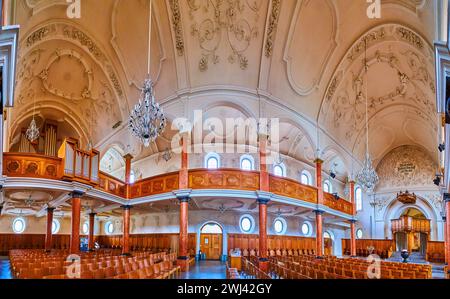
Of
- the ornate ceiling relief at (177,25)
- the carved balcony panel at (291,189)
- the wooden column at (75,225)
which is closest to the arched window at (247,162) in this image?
the carved balcony panel at (291,189)

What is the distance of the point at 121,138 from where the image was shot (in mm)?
22734

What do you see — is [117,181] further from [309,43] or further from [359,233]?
[359,233]

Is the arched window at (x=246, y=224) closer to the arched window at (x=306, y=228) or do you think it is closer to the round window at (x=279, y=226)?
the round window at (x=279, y=226)

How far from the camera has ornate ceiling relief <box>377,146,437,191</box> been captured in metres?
31.0

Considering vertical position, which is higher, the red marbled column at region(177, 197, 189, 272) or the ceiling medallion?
the ceiling medallion

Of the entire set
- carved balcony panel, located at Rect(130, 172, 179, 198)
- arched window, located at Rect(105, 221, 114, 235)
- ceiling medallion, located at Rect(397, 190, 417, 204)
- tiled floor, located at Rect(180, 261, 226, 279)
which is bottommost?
tiled floor, located at Rect(180, 261, 226, 279)

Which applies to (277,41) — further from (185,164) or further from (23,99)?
(23,99)

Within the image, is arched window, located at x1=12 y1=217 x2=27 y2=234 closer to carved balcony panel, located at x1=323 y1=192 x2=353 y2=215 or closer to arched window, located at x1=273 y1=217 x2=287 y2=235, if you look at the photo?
arched window, located at x1=273 y1=217 x2=287 y2=235

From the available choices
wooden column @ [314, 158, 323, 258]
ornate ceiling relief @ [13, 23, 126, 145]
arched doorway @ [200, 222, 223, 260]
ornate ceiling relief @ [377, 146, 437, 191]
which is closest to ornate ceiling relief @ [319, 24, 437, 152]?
wooden column @ [314, 158, 323, 258]

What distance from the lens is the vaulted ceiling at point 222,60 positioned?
60.4ft

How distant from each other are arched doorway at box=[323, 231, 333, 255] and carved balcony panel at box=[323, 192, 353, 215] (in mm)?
5426

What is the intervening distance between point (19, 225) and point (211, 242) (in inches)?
622

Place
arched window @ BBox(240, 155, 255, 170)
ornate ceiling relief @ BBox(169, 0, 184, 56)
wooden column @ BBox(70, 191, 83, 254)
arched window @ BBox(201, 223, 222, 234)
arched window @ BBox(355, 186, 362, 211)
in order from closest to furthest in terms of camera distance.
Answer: wooden column @ BBox(70, 191, 83, 254) → ornate ceiling relief @ BBox(169, 0, 184, 56) → arched window @ BBox(201, 223, 222, 234) → arched window @ BBox(240, 155, 255, 170) → arched window @ BBox(355, 186, 362, 211)
